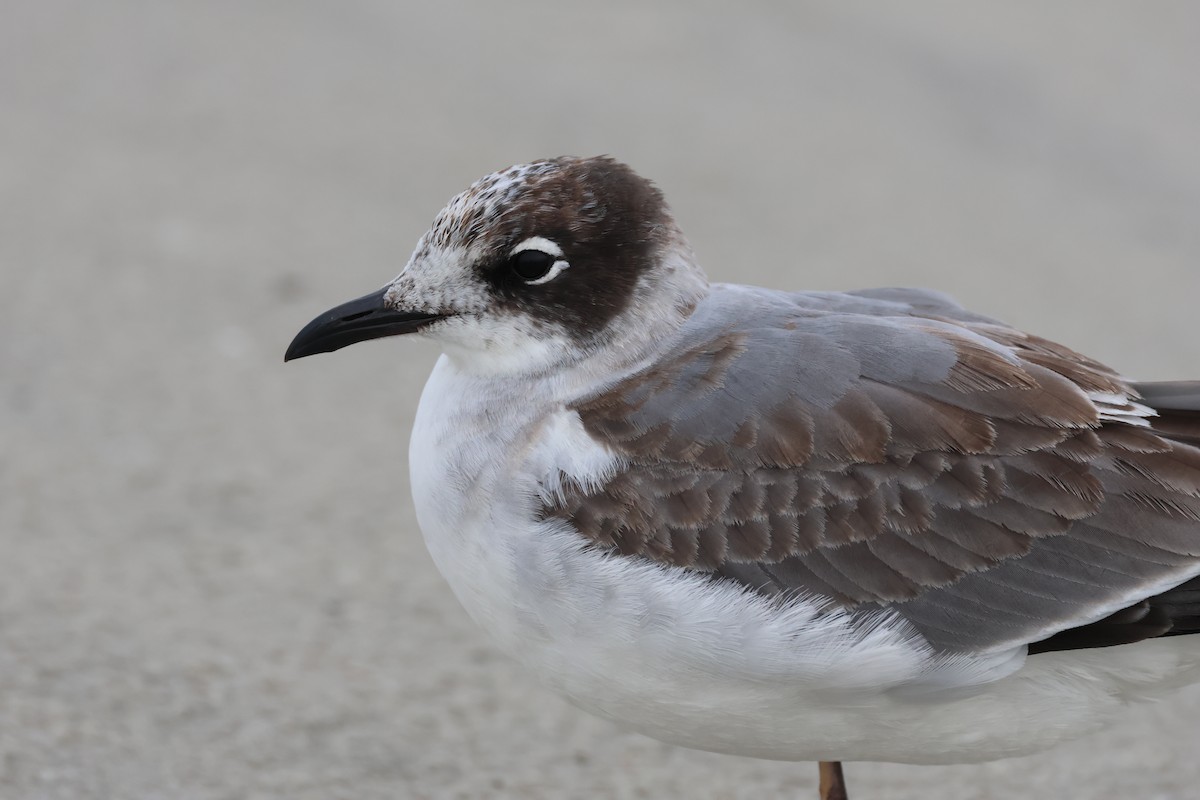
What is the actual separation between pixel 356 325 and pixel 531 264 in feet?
1.65

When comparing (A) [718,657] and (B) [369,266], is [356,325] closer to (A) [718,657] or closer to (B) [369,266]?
(A) [718,657]

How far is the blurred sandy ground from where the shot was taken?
4.82 metres

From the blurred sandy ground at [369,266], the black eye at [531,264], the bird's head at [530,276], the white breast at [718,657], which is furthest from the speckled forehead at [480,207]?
the blurred sandy ground at [369,266]

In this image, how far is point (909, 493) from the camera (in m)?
3.71

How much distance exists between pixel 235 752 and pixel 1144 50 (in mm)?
7121

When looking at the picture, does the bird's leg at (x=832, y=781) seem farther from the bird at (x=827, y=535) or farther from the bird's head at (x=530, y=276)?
the bird's head at (x=530, y=276)

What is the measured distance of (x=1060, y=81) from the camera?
9.06 m

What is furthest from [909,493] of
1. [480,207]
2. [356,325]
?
[356,325]

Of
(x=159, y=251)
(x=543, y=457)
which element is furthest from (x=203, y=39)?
(x=543, y=457)

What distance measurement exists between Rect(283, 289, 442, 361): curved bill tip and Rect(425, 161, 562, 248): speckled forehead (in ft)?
0.67

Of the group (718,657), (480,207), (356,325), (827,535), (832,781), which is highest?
(480,207)

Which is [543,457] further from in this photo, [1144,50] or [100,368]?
[1144,50]

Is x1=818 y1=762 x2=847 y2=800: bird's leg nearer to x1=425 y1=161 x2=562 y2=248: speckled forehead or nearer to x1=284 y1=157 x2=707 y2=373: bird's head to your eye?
x1=284 y1=157 x2=707 y2=373: bird's head

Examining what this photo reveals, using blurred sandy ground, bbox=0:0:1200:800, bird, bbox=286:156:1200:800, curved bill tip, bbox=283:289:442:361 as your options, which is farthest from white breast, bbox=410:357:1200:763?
blurred sandy ground, bbox=0:0:1200:800
